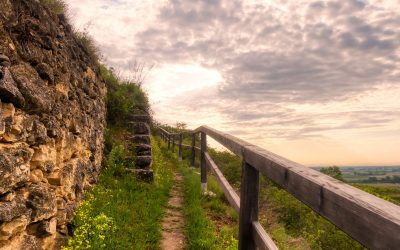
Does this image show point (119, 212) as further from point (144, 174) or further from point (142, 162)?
point (142, 162)

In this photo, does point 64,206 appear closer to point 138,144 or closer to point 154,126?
point 138,144

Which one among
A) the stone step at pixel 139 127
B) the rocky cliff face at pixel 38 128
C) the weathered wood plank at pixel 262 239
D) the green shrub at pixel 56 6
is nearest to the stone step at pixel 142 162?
the stone step at pixel 139 127

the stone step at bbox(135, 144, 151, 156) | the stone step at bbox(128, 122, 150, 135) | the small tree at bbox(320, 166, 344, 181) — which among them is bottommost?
the small tree at bbox(320, 166, 344, 181)

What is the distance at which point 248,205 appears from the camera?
3258 millimetres

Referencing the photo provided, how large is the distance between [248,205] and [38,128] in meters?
2.71

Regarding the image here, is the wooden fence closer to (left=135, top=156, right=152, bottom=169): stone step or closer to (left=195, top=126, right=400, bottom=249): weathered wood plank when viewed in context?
(left=195, top=126, right=400, bottom=249): weathered wood plank

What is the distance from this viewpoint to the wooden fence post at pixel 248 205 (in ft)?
10.6

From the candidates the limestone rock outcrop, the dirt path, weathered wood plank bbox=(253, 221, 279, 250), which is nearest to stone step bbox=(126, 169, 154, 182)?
the limestone rock outcrop

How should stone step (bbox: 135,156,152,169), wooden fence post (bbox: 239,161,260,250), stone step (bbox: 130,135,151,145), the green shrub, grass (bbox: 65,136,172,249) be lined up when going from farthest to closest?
1. stone step (bbox: 130,135,151,145)
2. stone step (bbox: 135,156,152,169)
3. the green shrub
4. grass (bbox: 65,136,172,249)
5. wooden fence post (bbox: 239,161,260,250)

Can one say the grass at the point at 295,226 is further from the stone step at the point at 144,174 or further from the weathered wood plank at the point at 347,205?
the weathered wood plank at the point at 347,205

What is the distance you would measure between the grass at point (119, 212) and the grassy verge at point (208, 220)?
566 mm

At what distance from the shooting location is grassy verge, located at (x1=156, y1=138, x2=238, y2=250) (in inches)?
207

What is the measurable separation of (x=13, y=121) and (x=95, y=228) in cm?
227

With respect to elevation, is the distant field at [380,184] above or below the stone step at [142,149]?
below
